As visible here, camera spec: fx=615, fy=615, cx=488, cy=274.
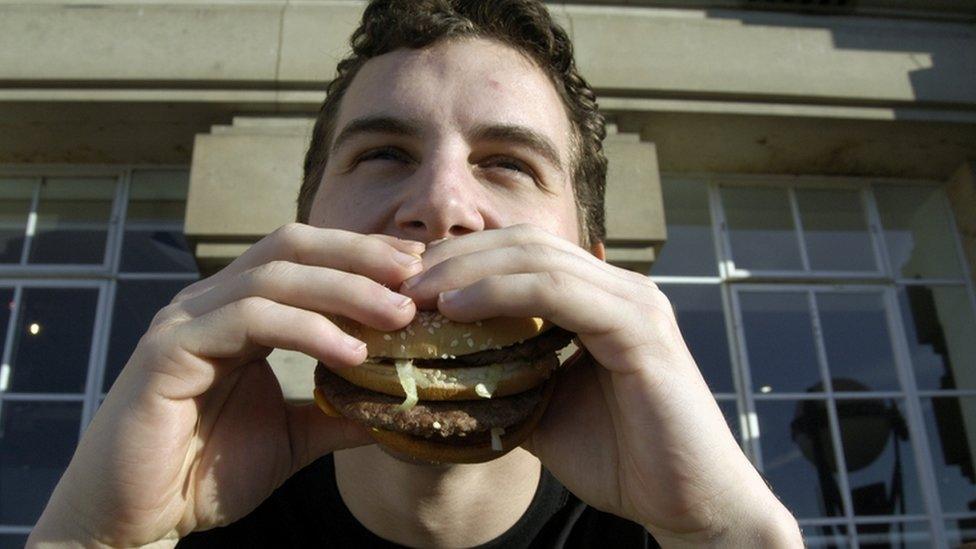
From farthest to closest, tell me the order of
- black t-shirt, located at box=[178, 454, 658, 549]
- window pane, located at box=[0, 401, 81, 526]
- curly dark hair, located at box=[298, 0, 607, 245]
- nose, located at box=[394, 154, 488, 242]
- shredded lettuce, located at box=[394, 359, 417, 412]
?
window pane, located at box=[0, 401, 81, 526] < curly dark hair, located at box=[298, 0, 607, 245] < black t-shirt, located at box=[178, 454, 658, 549] < nose, located at box=[394, 154, 488, 242] < shredded lettuce, located at box=[394, 359, 417, 412]

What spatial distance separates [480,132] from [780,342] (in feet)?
11.7

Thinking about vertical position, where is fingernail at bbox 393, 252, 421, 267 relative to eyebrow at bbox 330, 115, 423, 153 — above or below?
below

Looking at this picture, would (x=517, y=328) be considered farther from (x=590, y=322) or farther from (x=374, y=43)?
(x=374, y=43)

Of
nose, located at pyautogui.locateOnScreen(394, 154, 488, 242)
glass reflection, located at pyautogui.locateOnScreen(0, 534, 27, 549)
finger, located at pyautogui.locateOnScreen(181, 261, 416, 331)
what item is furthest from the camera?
glass reflection, located at pyautogui.locateOnScreen(0, 534, 27, 549)

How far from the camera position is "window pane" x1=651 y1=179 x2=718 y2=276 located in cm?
441

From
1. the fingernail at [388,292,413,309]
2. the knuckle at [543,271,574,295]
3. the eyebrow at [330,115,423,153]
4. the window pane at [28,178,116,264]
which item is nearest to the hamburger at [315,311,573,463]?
the fingernail at [388,292,413,309]

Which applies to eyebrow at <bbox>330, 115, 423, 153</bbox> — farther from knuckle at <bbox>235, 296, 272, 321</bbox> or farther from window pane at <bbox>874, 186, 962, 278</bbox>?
window pane at <bbox>874, 186, 962, 278</bbox>

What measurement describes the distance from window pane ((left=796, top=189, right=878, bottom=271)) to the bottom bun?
4.00 metres

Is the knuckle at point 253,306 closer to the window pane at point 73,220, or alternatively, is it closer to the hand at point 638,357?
the hand at point 638,357

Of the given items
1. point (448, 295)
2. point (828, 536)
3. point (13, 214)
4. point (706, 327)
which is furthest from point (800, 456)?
point (13, 214)

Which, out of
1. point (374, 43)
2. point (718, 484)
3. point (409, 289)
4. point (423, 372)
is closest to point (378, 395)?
point (423, 372)

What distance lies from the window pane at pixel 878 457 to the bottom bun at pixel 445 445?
12.2 ft

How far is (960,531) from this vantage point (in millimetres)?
4047

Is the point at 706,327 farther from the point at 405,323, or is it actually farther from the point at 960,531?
the point at 405,323
